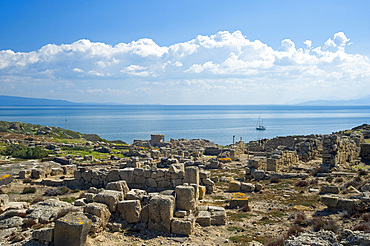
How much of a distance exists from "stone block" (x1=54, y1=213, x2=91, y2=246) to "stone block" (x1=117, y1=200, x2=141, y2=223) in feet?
6.91

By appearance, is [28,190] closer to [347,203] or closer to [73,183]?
[73,183]

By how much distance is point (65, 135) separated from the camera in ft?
190

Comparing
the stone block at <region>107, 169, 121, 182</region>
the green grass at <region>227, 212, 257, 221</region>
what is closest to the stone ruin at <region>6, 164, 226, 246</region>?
the green grass at <region>227, 212, 257, 221</region>

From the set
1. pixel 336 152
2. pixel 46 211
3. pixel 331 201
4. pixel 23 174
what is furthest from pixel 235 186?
pixel 23 174

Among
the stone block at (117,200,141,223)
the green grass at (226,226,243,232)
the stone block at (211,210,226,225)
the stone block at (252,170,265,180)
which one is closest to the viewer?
the green grass at (226,226,243,232)

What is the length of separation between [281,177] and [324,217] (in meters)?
9.10

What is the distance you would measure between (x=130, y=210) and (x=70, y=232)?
2515 mm

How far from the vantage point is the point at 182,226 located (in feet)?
33.0

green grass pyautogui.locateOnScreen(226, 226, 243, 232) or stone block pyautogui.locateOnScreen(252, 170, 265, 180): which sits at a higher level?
green grass pyautogui.locateOnScreen(226, 226, 243, 232)

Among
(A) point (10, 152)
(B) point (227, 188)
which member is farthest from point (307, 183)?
(A) point (10, 152)

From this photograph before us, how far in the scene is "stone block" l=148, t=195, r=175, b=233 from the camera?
33.7 ft

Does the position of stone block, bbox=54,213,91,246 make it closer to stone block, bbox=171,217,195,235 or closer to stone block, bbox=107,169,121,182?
stone block, bbox=171,217,195,235

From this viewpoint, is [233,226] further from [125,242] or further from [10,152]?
[10,152]

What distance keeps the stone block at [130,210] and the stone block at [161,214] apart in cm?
52
